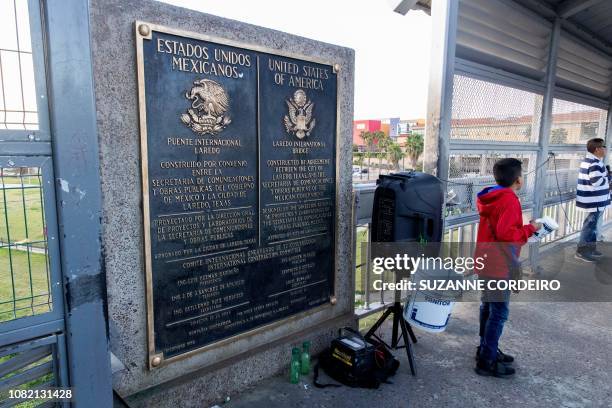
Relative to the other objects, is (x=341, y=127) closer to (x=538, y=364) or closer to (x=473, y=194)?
(x=473, y=194)

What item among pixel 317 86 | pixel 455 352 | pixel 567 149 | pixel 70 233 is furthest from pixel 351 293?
pixel 567 149

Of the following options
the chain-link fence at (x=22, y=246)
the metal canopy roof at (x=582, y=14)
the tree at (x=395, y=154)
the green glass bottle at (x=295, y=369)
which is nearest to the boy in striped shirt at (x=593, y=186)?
the metal canopy roof at (x=582, y=14)

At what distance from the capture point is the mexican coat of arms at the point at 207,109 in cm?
273

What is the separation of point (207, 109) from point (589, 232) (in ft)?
22.9

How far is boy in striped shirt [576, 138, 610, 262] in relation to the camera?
6.41 m

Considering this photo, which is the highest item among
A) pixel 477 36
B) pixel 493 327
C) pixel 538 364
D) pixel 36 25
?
pixel 477 36

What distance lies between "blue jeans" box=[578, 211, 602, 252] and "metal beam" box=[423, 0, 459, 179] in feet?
12.8

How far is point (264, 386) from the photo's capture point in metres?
3.32

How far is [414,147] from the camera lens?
49812mm

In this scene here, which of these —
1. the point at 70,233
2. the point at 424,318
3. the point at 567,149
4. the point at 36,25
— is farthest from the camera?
the point at 567,149

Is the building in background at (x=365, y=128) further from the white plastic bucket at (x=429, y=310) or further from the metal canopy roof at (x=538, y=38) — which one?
the white plastic bucket at (x=429, y=310)

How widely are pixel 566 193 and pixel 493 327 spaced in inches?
200

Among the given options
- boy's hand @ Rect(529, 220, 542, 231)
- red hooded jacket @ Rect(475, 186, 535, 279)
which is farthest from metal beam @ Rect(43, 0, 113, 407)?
boy's hand @ Rect(529, 220, 542, 231)

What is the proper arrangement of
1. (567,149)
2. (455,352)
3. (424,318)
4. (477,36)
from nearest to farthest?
(424,318), (455,352), (477,36), (567,149)
